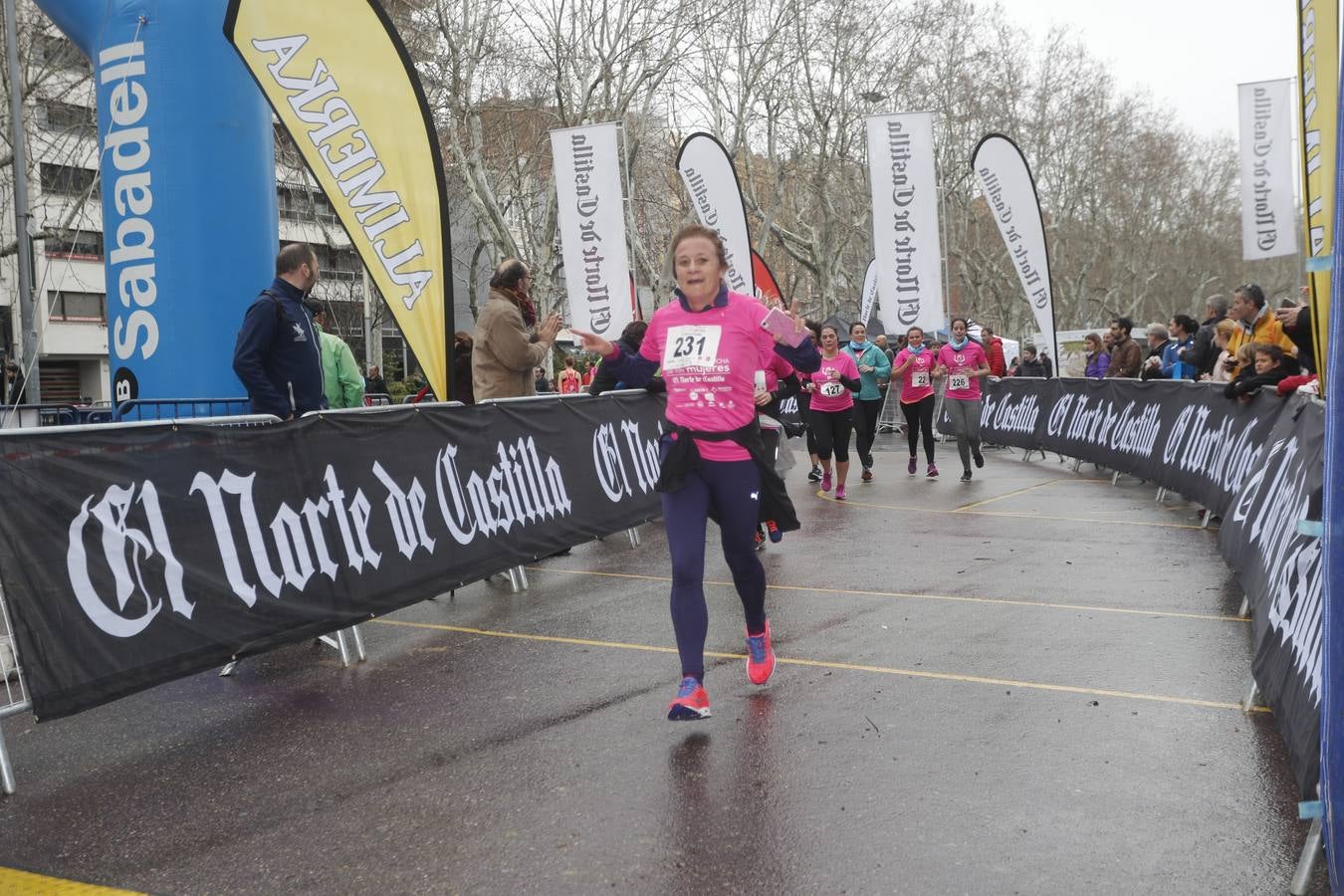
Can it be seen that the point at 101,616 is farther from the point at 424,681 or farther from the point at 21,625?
the point at 424,681

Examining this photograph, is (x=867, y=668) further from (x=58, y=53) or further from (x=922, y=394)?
(x=58, y=53)

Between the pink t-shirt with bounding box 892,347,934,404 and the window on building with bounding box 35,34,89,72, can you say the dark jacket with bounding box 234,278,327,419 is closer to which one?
the pink t-shirt with bounding box 892,347,934,404

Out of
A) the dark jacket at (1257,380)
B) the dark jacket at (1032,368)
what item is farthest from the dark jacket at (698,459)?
the dark jacket at (1032,368)

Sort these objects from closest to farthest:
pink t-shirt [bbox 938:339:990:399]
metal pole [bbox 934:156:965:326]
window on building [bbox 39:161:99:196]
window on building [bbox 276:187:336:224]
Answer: pink t-shirt [bbox 938:339:990:399]
metal pole [bbox 934:156:965:326]
window on building [bbox 276:187:336:224]
window on building [bbox 39:161:99:196]

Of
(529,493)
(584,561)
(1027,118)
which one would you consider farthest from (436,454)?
(1027,118)

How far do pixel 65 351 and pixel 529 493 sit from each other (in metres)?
54.8

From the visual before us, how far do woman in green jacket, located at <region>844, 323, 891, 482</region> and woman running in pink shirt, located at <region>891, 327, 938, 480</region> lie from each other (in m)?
0.25

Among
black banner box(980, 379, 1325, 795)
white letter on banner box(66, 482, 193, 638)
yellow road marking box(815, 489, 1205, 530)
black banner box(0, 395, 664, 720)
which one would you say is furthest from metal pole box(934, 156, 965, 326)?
white letter on banner box(66, 482, 193, 638)

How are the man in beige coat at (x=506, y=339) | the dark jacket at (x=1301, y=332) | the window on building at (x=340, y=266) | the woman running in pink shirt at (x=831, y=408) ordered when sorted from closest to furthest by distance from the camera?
1. the man in beige coat at (x=506, y=339)
2. the dark jacket at (x=1301, y=332)
3. the woman running in pink shirt at (x=831, y=408)
4. the window on building at (x=340, y=266)

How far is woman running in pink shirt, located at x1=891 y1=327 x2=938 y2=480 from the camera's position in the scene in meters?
15.5

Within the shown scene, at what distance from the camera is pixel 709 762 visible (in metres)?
4.62

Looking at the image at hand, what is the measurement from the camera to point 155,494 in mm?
5332

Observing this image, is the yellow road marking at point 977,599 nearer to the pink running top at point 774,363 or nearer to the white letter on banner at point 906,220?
the pink running top at point 774,363

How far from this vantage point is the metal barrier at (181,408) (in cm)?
934
